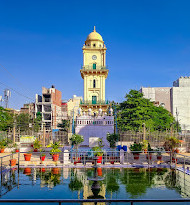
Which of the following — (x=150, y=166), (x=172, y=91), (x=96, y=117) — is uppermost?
(x=172, y=91)

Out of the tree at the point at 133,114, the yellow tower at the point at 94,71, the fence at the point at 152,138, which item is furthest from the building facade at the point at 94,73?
the fence at the point at 152,138

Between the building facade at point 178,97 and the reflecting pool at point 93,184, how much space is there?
66343mm

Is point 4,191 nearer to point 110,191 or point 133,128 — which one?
point 110,191

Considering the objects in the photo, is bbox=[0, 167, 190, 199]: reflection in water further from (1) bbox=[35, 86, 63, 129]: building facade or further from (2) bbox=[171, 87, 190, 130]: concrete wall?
(2) bbox=[171, 87, 190, 130]: concrete wall

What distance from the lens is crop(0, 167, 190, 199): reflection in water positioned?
1064cm

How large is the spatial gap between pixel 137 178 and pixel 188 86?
8068 cm

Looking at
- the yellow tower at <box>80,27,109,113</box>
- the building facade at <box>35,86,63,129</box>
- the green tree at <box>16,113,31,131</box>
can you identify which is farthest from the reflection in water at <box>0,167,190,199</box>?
the building facade at <box>35,86,63,129</box>

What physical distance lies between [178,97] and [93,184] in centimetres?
7832

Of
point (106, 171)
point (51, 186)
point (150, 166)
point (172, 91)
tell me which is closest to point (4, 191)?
point (51, 186)

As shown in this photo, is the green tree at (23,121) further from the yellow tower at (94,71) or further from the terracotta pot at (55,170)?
the terracotta pot at (55,170)

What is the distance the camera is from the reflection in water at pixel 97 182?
10.6 m

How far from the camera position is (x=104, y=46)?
47.1m

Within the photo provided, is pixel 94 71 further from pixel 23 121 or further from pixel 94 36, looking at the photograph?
pixel 23 121

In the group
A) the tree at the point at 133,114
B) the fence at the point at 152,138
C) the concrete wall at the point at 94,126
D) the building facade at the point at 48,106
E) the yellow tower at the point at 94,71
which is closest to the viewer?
the concrete wall at the point at 94,126
